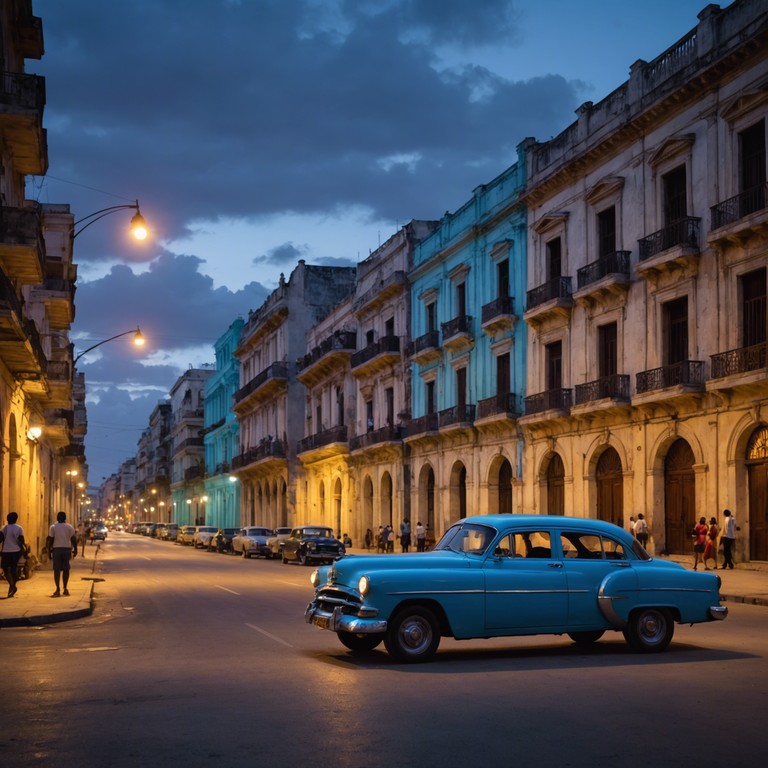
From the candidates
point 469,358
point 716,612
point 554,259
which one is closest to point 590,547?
point 716,612

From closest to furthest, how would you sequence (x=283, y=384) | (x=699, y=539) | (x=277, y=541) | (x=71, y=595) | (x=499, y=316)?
(x=71, y=595) < (x=699, y=539) < (x=499, y=316) < (x=277, y=541) < (x=283, y=384)

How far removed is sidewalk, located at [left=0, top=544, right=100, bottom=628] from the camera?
16188 millimetres

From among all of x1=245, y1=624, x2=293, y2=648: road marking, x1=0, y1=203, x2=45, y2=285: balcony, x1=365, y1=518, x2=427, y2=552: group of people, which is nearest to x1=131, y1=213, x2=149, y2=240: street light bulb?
x1=0, y1=203, x2=45, y2=285: balcony

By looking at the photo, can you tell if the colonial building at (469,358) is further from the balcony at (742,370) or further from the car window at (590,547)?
the car window at (590,547)

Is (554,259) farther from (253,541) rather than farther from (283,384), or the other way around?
(283,384)

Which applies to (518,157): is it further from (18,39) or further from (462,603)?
(462,603)

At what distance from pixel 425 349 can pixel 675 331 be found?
52.0 feet

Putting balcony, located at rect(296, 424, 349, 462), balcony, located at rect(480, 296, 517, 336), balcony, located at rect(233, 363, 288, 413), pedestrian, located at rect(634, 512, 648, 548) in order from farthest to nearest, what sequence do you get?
balcony, located at rect(233, 363, 288, 413) → balcony, located at rect(296, 424, 349, 462) → balcony, located at rect(480, 296, 517, 336) → pedestrian, located at rect(634, 512, 648, 548)

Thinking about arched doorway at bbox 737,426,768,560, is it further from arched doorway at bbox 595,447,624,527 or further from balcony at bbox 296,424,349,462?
balcony at bbox 296,424,349,462

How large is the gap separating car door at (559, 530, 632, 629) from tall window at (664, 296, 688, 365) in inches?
679

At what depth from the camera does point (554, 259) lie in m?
35.4

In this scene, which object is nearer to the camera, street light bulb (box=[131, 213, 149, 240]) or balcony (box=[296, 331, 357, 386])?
street light bulb (box=[131, 213, 149, 240])

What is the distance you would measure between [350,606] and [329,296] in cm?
5555

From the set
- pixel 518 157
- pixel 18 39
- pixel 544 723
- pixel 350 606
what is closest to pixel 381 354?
pixel 518 157
